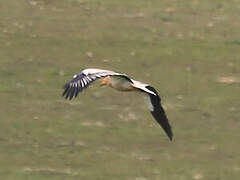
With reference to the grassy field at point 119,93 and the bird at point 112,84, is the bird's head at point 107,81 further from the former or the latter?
the grassy field at point 119,93

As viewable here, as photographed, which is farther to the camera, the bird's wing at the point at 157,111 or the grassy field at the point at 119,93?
the grassy field at the point at 119,93

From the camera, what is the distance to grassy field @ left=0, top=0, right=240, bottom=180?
12828 mm

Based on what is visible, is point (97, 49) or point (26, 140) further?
point (97, 49)

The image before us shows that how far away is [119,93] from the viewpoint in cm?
1586

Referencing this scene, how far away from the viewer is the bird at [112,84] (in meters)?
9.76

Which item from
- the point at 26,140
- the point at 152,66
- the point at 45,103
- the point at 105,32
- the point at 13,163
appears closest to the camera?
the point at 13,163

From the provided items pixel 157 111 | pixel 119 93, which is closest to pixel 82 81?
pixel 157 111

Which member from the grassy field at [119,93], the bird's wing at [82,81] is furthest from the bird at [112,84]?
the grassy field at [119,93]

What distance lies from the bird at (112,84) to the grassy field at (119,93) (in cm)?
122

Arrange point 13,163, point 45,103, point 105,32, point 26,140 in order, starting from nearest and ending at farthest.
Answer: point 13,163
point 26,140
point 45,103
point 105,32

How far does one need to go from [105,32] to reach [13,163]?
6.51m

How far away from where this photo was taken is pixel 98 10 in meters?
20.7

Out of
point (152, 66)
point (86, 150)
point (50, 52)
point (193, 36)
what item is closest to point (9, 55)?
point (50, 52)

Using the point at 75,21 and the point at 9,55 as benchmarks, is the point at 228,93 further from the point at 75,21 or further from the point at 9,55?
the point at 75,21
